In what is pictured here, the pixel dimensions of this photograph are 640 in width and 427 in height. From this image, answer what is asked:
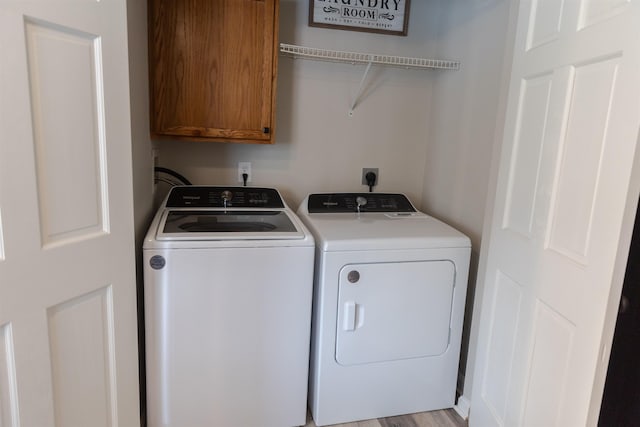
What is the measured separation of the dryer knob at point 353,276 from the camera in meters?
1.74

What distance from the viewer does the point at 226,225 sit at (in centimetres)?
186

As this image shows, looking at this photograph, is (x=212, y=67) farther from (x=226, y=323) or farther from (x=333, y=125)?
(x=226, y=323)

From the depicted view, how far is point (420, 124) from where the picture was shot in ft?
8.35

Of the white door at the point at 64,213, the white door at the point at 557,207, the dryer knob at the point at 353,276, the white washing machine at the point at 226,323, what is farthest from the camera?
the dryer knob at the point at 353,276

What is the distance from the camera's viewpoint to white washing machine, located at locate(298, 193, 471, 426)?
1.75 meters

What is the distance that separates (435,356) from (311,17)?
1.82 metres

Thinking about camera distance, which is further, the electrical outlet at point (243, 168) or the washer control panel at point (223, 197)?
the electrical outlet at point (243, 168)

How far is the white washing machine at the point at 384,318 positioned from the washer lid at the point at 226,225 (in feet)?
0.51

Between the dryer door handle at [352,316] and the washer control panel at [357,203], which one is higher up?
the washer control panel at [357,203]

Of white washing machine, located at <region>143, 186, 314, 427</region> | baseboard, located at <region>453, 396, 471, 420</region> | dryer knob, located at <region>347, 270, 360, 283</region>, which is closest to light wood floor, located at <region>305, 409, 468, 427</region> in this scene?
baseboard, located at <region>453, 396, 471, 420</region>

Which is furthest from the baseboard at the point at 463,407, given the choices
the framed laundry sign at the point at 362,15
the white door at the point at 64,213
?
the framed laundry sign at the point at 362,15

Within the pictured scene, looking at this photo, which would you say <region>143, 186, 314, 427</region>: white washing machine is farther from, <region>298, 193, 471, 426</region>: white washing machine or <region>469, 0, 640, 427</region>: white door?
<region>469, 0, 640, 427</region>: white door

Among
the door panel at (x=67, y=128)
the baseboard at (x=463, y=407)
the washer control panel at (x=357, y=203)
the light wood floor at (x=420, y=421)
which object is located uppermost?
the door panel at (x=67, y=128)

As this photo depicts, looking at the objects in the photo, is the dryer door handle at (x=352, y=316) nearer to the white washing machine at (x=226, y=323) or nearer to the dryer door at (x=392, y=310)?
the dryer door at (x=392, y=310)
